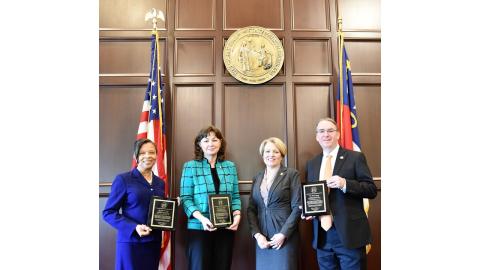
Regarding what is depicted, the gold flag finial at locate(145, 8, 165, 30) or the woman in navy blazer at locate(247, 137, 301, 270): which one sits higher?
the gold flag finial at locate(145, 8, 165, 30)

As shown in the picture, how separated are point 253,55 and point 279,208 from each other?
166 cm

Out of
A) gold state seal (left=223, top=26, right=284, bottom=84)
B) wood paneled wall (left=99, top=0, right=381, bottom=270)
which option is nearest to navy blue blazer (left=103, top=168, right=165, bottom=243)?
wood paneled wall (left=99, top=0, right=381, bottom=270)

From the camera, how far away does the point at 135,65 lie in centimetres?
414

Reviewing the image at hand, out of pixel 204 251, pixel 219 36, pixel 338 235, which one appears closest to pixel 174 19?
pixel 219 36

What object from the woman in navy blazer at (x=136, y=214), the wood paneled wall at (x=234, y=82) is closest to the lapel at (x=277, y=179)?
the wood paneled wall at (x=234, y=82)

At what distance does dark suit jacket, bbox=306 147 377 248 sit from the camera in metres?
2.94

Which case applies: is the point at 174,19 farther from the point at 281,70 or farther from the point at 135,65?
the point at 281,70

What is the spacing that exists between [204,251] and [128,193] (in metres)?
0.78

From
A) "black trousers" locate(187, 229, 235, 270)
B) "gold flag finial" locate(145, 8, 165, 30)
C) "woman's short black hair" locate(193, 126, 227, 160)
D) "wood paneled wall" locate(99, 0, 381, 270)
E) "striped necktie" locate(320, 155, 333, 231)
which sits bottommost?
"black trousers" locate(187, 229, 235, 270)

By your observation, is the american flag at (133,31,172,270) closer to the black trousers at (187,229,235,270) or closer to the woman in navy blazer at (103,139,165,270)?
the black trousers at (187,229,235,270)

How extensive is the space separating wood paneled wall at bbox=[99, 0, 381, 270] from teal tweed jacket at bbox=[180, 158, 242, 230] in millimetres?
599

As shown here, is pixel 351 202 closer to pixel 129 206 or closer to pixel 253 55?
pixel 129 206

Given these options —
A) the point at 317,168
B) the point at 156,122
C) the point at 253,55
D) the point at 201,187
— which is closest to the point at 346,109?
the point at 317,168

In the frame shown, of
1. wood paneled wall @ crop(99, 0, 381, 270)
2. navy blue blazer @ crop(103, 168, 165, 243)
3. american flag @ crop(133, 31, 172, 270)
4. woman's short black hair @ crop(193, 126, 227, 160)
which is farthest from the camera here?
wood paneled wall @ crop(99, 0, 381, 270)
